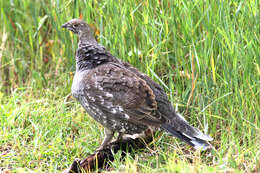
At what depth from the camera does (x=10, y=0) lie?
6.44 metres

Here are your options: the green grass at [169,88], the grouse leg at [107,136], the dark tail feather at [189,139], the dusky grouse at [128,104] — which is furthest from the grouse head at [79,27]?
the dark tail feather at [189,139]

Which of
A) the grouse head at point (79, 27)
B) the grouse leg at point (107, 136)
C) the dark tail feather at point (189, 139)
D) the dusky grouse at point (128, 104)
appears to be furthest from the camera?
the grouse head at point (79, 27)

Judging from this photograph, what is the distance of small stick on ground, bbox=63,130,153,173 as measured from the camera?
403 centimetres

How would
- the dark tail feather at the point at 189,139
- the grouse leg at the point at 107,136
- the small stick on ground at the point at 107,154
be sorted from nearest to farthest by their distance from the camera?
the small stick on ground at the point at 107,154 < the dark tail feather at the point at 189,139 < the grouse leg at the point at 107,136

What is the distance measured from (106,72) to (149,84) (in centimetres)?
50

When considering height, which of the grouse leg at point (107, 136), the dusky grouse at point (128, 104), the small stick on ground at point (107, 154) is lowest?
the small stick on ground at point (107, 154)

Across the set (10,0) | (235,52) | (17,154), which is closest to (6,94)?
(10,0)

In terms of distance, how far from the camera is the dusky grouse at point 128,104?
4285 mm

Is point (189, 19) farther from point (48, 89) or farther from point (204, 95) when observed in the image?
point (48, 89)

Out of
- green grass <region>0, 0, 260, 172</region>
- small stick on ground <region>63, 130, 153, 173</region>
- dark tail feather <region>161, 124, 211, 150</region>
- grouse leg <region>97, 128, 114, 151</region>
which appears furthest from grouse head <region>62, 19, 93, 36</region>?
dark tail feather <region>161, 124, 211, 150</region>

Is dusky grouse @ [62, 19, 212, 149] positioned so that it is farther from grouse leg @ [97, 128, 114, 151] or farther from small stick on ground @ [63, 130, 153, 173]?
small stick on ground @ [63, 130, 153, 173]

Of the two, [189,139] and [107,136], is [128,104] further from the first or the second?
[189,139]

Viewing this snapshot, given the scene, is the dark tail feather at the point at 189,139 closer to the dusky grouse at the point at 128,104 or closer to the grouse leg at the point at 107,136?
the dusky grouse at the point at 128,104

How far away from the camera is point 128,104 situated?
14.0 feet
